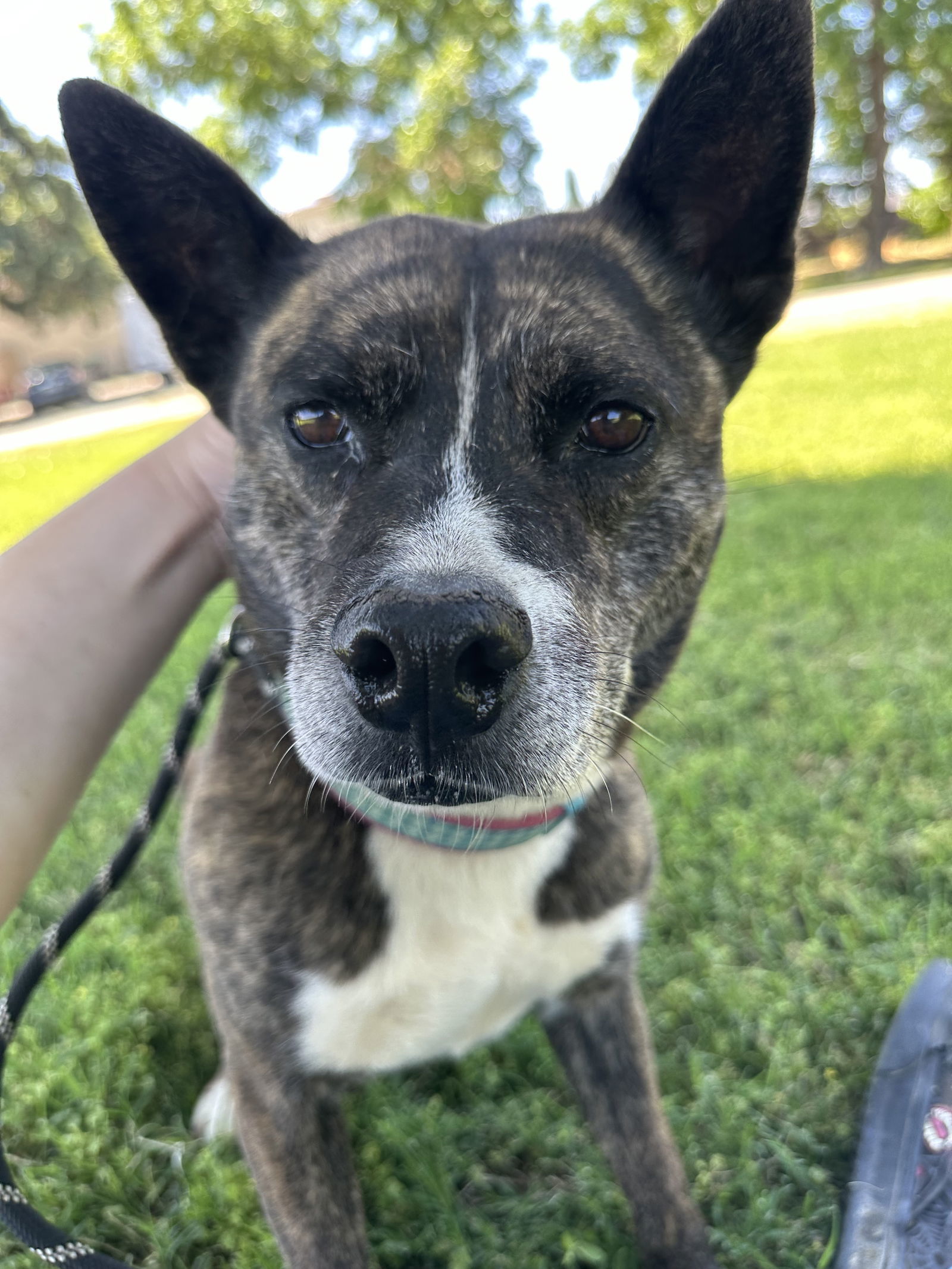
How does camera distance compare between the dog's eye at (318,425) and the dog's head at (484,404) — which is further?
the dog's eye at (318,425)

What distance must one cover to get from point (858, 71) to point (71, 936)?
32518mm

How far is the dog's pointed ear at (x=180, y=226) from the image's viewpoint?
1.68 m

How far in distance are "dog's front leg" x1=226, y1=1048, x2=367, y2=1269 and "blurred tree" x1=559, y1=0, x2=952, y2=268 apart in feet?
6.87

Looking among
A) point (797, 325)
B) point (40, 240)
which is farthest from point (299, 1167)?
point (797, 325)

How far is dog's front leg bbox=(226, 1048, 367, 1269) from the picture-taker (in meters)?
1.69

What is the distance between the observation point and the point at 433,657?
1.23m

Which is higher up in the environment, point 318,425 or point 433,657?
point 318,425

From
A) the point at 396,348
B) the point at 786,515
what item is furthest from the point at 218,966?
the point at 786,515

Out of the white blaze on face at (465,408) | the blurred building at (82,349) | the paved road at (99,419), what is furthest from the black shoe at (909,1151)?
the blurred building at (82,349)

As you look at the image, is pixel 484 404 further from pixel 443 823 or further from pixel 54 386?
pixel 54 386

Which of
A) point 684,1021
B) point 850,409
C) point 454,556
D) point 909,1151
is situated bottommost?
point 850,409

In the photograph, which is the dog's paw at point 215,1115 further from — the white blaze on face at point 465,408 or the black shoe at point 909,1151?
the white blaze on face at point 465,408

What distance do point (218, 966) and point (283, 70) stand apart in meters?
12.1

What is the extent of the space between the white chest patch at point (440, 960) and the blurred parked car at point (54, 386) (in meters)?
32.3
